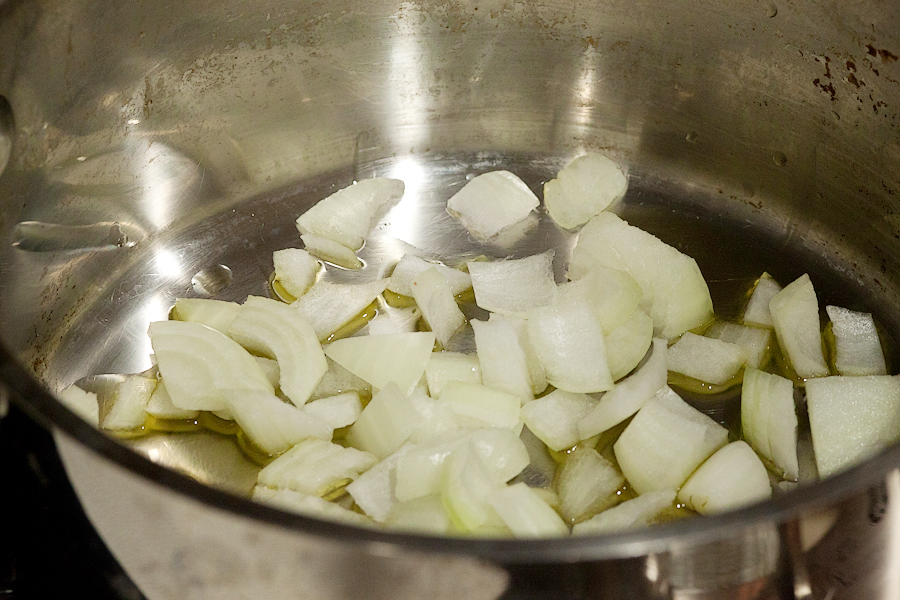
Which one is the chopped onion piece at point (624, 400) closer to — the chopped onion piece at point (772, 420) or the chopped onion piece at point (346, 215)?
the chopped onion piece at point (772, 420)

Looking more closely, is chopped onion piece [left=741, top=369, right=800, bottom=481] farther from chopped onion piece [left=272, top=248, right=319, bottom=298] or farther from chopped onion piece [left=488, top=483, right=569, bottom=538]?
chopped onion piece [left=272, top=248, right=319, bottom=298]

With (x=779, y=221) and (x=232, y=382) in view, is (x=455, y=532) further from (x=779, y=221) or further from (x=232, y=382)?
(x=779, y=221)

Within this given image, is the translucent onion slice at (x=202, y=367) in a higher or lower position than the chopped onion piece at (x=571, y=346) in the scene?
lower

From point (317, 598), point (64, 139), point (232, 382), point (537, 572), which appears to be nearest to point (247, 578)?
point (317, 598)

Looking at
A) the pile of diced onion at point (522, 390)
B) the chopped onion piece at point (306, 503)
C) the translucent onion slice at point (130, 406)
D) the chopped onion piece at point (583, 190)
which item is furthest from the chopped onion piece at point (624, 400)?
the translucent onion slice at point (130, 406)

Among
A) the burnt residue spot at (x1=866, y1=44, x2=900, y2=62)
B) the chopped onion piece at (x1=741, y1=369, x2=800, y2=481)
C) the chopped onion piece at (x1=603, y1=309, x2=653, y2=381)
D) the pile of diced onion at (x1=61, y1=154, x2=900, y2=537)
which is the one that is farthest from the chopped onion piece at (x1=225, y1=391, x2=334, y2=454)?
the burnt residue spot at (x1=866, y1=44, x2=900, y2=62)

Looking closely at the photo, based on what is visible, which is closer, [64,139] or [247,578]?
[247,578]
